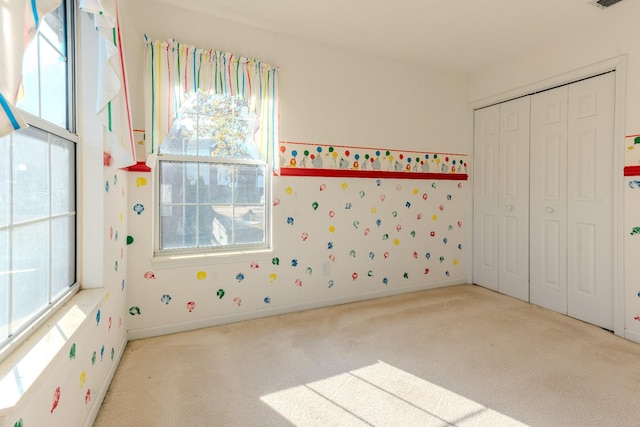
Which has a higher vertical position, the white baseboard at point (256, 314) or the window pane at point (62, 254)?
the window pane at point (62, 254)

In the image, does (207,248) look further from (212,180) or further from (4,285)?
(4,285)

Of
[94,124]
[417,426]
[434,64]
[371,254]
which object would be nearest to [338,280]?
[371,254]

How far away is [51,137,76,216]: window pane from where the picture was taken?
54.4 inches

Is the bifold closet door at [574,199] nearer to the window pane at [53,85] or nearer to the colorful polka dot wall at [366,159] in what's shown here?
the colorful polka dot wall at [366,159]

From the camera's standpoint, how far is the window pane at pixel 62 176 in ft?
4.53

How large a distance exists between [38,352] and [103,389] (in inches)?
31.2

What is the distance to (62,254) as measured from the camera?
1.47 meters

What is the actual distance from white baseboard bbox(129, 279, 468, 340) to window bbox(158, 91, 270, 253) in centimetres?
55

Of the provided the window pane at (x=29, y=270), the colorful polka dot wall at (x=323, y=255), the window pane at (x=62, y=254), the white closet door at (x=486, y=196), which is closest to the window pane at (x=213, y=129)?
the colorful polka dot wall at (x=323, y=255)

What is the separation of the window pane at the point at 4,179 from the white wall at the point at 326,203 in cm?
126

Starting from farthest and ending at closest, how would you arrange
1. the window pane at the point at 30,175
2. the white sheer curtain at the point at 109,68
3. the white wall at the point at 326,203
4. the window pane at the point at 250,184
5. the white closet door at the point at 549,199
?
the white closet door at the point at 549,199 → the window pane at the point at 250,184 → the white wall at the point at 326,203 → the white sheer curtain at the point at 109,68 → the window pane at the point at 30,175

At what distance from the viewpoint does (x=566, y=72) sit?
106 inches

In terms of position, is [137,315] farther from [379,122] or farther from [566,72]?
[566,72]

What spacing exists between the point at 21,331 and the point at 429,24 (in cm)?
305
